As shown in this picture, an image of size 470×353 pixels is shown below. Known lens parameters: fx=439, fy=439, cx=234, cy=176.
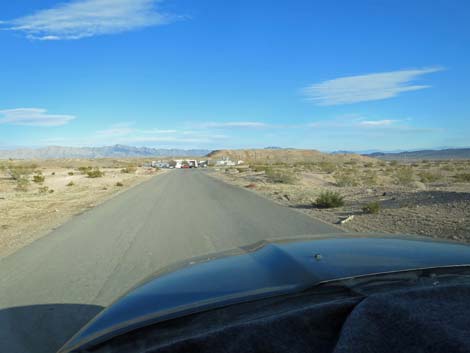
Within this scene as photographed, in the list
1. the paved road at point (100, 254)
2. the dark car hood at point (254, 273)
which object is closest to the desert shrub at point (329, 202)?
the paved road at point (100, 254)

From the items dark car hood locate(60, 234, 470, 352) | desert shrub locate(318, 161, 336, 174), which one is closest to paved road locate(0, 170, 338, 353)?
dark car hood locate(60, 234, 470, 352)

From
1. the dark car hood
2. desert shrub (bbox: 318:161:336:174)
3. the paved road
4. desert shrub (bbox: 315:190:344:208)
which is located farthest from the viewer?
desert shrub (bbox: 318:161:336:174)

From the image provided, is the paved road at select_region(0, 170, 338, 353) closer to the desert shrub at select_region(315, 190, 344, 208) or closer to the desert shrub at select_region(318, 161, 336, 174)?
the desert shrub at select_region(315, 190, 344, 208)

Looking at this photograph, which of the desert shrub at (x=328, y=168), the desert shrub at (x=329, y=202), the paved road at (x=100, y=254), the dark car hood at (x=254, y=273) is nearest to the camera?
the dark car hood at (x=254, y=273)

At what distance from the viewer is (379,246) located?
12.2ft

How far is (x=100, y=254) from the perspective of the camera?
31.8 feet

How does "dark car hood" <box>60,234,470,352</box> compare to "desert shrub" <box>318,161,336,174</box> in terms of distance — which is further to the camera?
"desert shrub" <box>318,161,336,174</box>

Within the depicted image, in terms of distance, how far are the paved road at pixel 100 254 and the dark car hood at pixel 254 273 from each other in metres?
2.35

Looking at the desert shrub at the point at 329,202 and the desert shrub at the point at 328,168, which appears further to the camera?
the desert shrub at the point at 328,168

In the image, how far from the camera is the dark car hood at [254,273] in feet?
7.80

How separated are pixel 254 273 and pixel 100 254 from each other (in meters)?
7.55

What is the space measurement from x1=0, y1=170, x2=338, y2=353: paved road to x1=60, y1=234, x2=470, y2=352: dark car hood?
2.35 meters

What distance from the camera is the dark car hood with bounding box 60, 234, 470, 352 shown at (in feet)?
7.80

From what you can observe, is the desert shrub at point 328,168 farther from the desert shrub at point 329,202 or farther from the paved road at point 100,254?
the paved road at point 100,254
